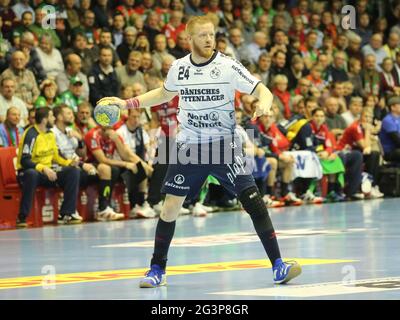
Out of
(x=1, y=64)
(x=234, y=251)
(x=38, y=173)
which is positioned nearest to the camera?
(x=234, y=251)

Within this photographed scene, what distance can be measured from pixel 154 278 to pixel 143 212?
8.99 metres

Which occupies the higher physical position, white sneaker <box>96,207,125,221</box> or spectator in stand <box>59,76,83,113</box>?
spectator in stand <box>59,76,83,113</box>

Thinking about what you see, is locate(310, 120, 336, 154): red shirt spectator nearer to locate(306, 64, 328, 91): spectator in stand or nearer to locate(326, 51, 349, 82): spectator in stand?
locate(306, 64, 328, 91): spectator in stand

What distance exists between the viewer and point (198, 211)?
17922 mm

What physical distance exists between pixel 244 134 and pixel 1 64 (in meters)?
4.15

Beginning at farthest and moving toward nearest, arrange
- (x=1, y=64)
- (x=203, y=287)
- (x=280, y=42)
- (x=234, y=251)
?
(x=280, y=42), (x=1, y=64), (x=234, y=251), (x=203, y=287)

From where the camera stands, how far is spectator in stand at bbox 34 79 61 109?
17703mm

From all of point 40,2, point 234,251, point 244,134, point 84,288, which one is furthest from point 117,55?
point 84,288

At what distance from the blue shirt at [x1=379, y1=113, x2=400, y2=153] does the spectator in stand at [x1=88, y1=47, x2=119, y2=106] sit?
543 cm

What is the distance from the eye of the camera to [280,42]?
76.8ft

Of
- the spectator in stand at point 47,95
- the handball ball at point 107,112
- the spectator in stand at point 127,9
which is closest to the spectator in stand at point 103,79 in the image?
the spectator in stand at point 47,95

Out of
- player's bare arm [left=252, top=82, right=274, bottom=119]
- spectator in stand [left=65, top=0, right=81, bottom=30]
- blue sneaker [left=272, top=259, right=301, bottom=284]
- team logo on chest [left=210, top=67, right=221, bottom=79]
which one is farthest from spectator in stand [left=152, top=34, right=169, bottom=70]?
blue sneaker [left=272, top=259, right=301, bottom=284]

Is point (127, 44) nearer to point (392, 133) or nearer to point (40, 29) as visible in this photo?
point (40, 29)
